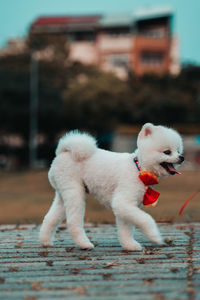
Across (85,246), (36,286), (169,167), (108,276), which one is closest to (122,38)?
(169,167)

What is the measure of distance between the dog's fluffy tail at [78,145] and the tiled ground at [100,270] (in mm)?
960

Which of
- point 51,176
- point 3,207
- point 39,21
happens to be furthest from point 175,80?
point 51,176

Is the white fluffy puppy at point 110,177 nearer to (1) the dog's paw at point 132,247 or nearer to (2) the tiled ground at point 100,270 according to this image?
(1) the dog's paw at point 132,247

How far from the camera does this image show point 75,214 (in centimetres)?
449

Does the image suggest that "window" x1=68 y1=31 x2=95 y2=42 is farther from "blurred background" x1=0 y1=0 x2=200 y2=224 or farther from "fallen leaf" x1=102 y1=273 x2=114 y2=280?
"fallen leaf" x1=102 y1=273 x2=114 y2=280

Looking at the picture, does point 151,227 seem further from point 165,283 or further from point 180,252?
point 165,283

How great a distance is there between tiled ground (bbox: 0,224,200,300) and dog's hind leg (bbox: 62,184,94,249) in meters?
0.11

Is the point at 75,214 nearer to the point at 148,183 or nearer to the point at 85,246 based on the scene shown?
the point at 85,246

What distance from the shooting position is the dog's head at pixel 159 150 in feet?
13.9

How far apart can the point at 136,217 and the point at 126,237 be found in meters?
0.34

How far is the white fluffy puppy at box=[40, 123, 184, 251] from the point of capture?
423 cm

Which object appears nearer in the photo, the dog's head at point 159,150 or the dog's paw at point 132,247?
the dog's head at point 159,150

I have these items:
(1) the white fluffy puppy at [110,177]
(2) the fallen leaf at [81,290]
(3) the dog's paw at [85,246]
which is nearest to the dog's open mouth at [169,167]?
(1) the white fluffy puppy at [110,177]

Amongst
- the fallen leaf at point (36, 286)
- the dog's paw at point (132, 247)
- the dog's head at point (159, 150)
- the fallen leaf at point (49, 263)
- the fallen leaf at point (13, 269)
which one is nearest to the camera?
the fallen leaf at point (36, 286)
